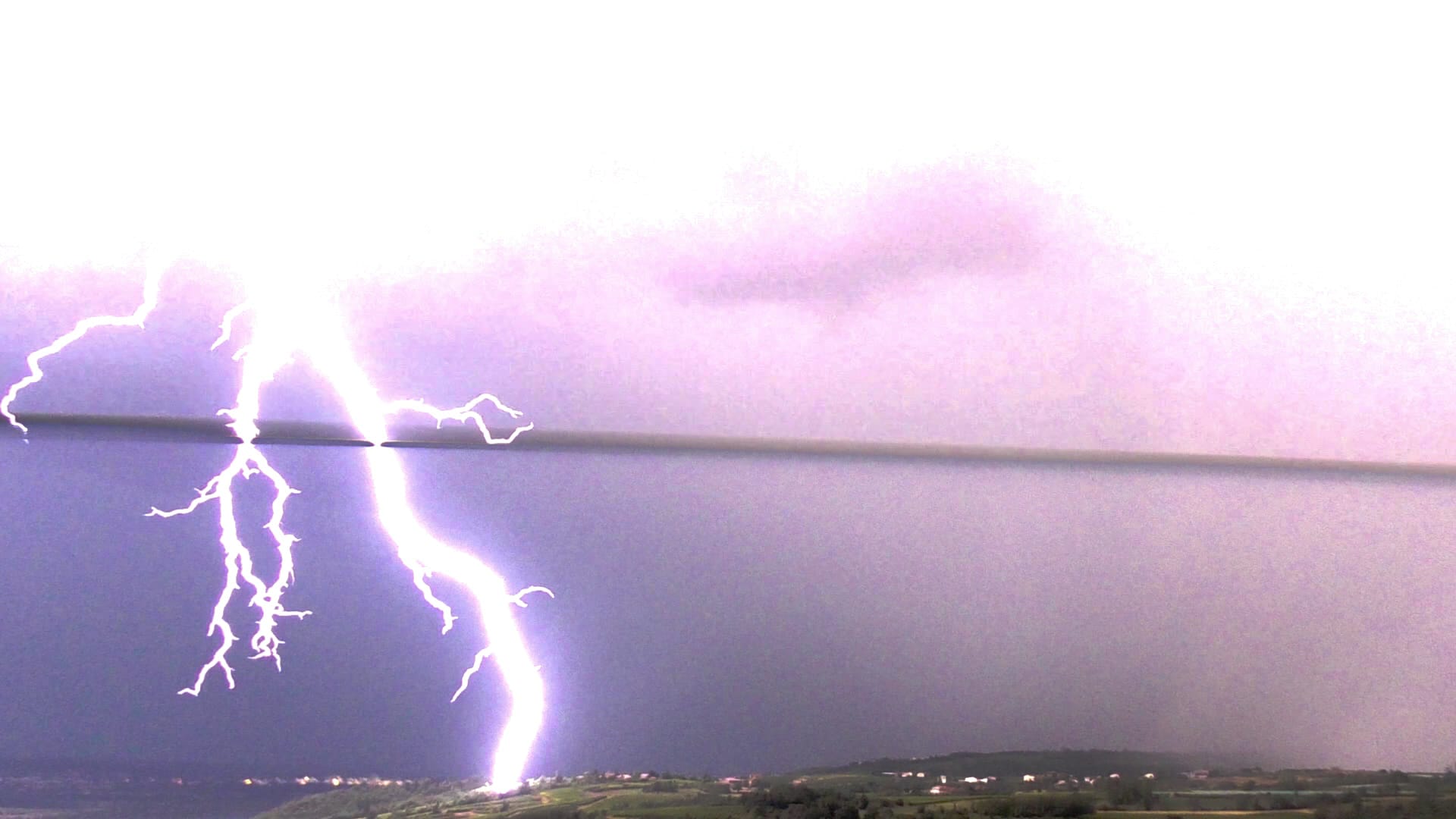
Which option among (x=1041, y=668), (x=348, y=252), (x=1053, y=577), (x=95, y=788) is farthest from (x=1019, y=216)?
(x=95, y=788)

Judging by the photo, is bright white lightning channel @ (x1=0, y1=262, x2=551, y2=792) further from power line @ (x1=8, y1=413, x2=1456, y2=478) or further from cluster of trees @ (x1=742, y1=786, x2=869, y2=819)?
cluster of trees @ (x1=742, y1=786, x2=869, y2=819)

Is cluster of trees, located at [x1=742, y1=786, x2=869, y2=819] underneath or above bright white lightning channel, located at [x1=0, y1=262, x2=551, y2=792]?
underneath

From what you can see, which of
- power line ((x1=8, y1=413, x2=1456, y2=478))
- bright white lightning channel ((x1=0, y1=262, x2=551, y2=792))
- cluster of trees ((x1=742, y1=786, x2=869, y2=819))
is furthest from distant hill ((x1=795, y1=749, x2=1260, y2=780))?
bright white lightning channel ((x1=0, y1=262, x2=551, y2=792))

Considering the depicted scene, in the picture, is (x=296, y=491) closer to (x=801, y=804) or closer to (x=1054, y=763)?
(x=801, y=804)

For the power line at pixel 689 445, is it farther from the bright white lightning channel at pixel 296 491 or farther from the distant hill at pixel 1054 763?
the distant hill at pixel 1054 763

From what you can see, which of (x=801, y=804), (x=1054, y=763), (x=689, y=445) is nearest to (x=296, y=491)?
(x=689, y=445)

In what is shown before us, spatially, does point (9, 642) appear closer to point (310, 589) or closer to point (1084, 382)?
point (310, 589)

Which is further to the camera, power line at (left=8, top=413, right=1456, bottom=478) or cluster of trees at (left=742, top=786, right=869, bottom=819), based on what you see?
cluster of trees at (left=742, top=786, right=869, bottom=819)
